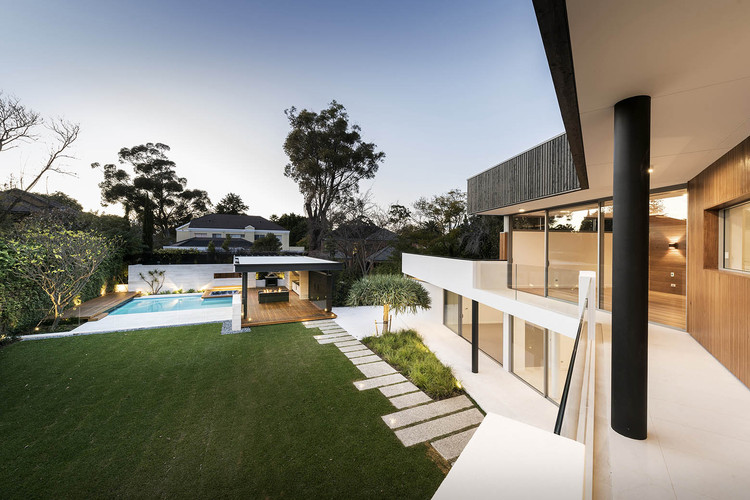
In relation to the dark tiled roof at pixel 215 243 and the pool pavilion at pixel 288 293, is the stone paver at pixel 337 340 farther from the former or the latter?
the dark tiled roof at pixel 215 243

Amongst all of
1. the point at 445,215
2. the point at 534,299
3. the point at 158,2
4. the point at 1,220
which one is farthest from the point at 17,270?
the point at 445,215

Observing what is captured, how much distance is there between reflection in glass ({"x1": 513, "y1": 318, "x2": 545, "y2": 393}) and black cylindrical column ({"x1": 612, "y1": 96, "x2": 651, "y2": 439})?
5.32 m

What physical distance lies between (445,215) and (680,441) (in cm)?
1944

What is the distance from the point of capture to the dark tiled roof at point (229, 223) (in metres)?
30.9

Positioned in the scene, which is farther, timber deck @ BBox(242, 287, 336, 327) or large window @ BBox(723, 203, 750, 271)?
timber deck @ BBox(242, 287, 336, 327)

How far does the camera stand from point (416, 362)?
7539 millimetres

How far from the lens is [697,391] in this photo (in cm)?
323

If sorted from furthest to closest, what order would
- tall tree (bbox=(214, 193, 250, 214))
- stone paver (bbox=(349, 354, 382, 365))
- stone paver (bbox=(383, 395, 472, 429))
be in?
1. tall tree (bbox=(214, 193, 250, 214))
2. stone paver (bbox=(349, 354, 382, 365))
3. stone paver (bbox=(383, 395, 472, 429))

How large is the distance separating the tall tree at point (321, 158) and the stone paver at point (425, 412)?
17.6 m

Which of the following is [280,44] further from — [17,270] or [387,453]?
[387,453]

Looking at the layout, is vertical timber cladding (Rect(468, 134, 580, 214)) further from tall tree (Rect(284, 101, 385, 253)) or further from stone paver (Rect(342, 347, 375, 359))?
tall tree (Rect(284, 101, 385, 253))

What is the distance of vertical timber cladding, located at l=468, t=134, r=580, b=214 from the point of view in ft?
20.7

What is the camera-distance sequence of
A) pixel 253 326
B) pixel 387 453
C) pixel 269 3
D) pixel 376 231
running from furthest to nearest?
pixel 376 231
pixel 269 3
pixel 253 326
pixel 387 453

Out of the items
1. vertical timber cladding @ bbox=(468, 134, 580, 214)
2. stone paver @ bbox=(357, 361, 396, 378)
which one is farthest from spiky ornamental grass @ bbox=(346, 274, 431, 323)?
vertical timber cladding @ bbox=(468, 134, 580, 214)
